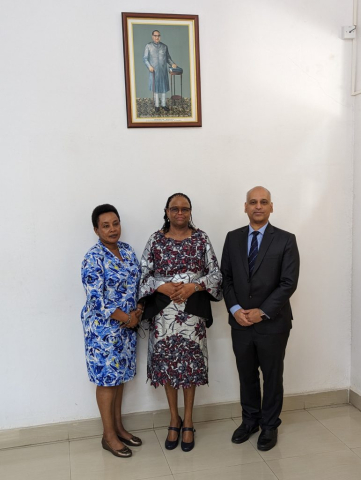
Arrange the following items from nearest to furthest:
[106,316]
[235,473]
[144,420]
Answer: [235,473], [106,316], [144,420]

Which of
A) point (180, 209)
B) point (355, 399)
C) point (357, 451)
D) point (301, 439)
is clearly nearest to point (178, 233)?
point (180, 209)

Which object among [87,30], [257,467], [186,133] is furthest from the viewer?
[186,133]

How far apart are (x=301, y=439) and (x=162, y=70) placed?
254cm

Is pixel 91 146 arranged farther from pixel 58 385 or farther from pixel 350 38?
pixel 350 38

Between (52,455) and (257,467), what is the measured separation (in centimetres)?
126

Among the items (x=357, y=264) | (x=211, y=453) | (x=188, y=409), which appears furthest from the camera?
(x=357, y=264)

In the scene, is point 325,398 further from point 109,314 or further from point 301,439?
point 109,314

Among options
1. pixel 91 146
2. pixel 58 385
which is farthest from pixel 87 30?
pixel 58 385

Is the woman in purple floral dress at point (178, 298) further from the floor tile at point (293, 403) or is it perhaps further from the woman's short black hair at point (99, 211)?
the floor tile at point (293, 403)

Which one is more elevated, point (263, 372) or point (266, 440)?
point (263, 372)

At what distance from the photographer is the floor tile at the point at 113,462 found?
103 inches

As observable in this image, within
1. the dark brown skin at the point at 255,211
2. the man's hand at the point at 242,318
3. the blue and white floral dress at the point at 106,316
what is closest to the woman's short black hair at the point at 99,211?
the blue and white floral dress at the point at 106,316

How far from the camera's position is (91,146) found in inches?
116

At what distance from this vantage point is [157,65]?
9.76 feet
